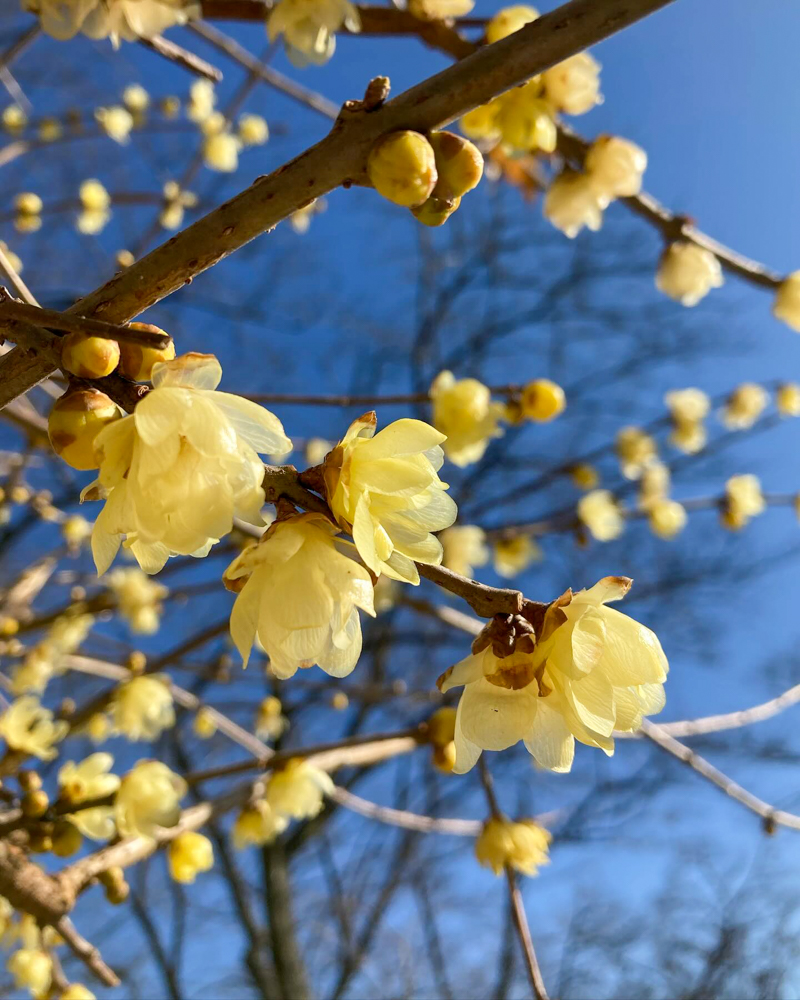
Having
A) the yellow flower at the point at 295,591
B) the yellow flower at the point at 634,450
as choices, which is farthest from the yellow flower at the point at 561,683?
the yellow flower at the point at 634,450

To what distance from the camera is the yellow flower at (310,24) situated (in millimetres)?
931

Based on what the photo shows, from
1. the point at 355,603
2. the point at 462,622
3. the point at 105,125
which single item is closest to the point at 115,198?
the point at 105,125

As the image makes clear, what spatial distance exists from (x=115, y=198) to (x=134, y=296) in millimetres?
1964

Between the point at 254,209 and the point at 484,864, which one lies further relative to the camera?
the point at 484,864

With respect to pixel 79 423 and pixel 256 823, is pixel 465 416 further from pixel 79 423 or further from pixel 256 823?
pixel 79 423

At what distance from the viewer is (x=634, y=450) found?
2920 mm

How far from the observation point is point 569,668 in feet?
1.70

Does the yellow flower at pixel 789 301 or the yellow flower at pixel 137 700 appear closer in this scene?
the yellow flower at pixel 789 301

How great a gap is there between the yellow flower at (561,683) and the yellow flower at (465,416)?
3.83 feet

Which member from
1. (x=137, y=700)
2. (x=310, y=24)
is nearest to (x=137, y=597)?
(x=137, y=700)

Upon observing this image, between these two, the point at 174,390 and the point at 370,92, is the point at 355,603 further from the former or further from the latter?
the point at 370,92

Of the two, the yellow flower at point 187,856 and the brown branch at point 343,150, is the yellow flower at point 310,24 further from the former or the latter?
the yellow flower at point 187,856

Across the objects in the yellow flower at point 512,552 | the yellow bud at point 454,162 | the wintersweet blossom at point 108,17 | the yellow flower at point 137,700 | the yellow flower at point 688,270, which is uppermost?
the yellow flower at point 512,552

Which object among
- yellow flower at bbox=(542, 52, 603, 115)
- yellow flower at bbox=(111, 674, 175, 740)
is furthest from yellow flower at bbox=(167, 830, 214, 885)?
yellow flower at bbox=(542, 52, 603, 115)
